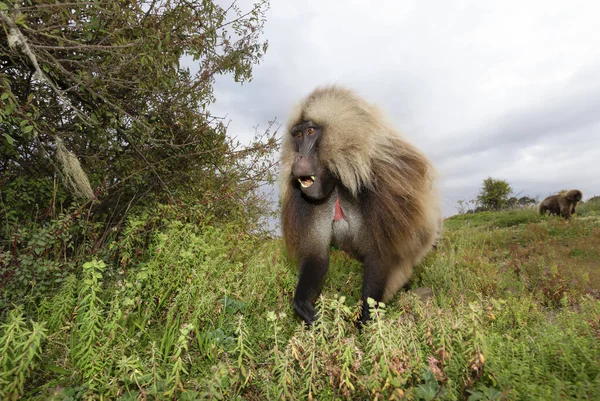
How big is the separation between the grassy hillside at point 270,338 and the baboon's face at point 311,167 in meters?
0.94

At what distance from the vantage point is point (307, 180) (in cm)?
297

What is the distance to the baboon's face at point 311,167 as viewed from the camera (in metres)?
2.87

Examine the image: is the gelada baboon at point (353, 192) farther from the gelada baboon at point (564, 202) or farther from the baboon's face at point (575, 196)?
the baboon's face at point (575, 196)

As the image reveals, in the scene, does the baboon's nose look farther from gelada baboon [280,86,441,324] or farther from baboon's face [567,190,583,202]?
baboon's face [567,190,583,202]

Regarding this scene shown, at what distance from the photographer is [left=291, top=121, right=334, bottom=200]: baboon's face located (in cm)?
287

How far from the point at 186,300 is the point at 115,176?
188cm

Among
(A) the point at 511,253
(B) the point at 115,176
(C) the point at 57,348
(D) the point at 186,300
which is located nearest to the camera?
A: (C) the point at 57,348

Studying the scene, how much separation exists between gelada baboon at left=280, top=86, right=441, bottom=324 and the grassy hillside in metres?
0.35

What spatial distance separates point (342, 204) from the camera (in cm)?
326

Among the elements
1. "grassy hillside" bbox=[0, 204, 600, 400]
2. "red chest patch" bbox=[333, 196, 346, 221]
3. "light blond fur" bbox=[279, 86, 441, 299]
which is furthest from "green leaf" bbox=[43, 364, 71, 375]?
"red chest patch" bbox=[333, 196, 346, 221]

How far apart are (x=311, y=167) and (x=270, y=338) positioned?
4.31ft

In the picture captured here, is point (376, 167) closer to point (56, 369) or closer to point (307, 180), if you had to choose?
point (307, 180)

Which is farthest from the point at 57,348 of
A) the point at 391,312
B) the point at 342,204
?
the point at 391,312

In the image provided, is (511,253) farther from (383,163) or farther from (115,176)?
(115,176)
